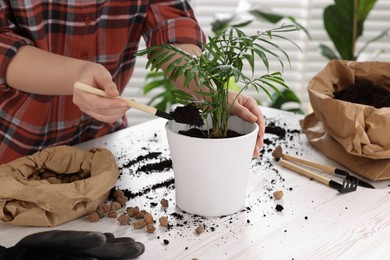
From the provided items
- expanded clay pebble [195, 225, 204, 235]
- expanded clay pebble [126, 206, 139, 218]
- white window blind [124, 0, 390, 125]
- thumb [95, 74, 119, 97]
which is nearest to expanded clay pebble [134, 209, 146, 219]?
expanded clay pebble [126, 206, 139, 218]

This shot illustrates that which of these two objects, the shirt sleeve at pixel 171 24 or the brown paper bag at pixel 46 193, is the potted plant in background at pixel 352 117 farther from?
the brown paper bag at pixel 46 193

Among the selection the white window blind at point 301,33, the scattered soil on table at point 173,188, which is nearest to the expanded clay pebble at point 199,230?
the scattered soil on table at point 173,188

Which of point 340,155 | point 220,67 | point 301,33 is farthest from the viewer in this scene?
point 301,33

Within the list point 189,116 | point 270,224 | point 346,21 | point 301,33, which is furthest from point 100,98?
point 301,33

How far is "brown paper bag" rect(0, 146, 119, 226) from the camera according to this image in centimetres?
106

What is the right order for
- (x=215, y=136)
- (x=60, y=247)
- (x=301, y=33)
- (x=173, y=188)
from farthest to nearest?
(x=301, y=33), (x=173, y=188), (x=215, y=136), (x=60, y=247)

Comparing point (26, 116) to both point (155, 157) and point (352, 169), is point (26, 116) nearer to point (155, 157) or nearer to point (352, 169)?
point (155, 157)

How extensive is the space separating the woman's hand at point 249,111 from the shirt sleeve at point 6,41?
0.44 metres

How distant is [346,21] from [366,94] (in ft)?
3.41

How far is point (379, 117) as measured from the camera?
129 cm

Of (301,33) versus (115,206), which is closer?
(115,206)

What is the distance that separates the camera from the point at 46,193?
1056mm

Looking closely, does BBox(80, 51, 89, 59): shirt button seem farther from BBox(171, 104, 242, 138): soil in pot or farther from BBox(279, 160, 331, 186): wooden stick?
BBox(279, 160, 331, 186): wooden stick

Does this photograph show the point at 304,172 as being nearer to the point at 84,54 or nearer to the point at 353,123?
the point at 353,123
